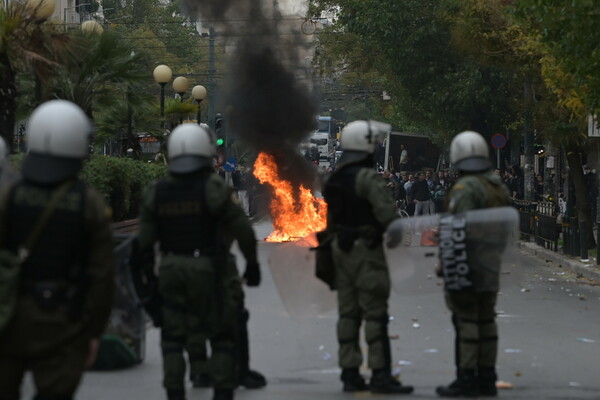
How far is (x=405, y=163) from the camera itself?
54.5 meters

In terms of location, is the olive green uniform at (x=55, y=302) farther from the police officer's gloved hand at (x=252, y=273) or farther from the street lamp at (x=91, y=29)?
the street lamp at (x=91, y=29)

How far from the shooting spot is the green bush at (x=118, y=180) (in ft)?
57.3

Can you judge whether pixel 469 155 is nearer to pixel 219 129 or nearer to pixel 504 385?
pixel 504 385

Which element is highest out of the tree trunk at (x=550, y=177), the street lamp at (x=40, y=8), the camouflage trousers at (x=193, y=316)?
the street lamp at (x=40, y=8)

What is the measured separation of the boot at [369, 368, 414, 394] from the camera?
26.7 feet

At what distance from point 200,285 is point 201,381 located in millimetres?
1613

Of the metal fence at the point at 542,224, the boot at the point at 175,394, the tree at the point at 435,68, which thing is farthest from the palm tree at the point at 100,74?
the tree at the point at 435,68

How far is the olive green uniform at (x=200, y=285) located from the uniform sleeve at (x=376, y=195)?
1.10m

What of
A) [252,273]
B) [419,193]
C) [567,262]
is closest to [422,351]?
[252,273]

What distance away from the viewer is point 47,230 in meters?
5.01

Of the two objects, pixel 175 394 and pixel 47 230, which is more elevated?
pixel 47 230

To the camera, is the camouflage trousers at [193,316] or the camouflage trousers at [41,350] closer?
the camouflage trousers at [41,350]

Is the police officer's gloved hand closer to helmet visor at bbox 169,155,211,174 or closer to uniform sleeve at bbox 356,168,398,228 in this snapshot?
helmet visor at bbox 169,155,211,174

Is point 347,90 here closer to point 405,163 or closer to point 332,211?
point 405,163
